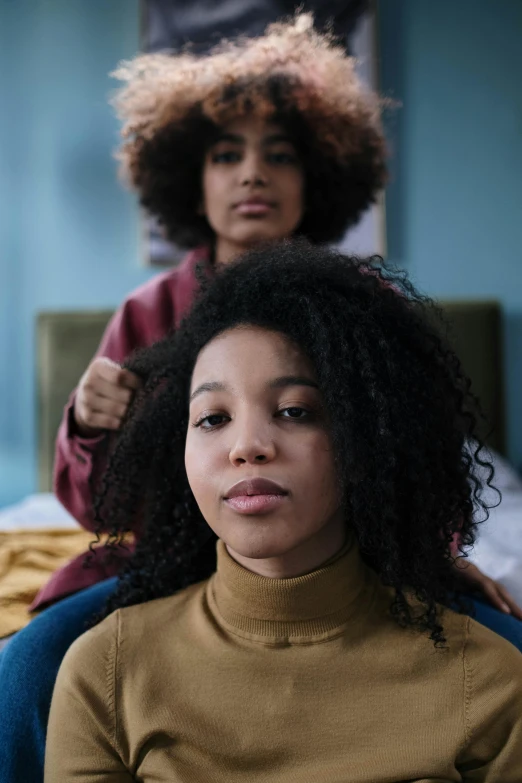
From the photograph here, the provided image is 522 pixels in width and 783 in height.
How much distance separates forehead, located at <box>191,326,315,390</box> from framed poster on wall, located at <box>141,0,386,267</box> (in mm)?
1892

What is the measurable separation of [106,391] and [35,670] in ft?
1.19

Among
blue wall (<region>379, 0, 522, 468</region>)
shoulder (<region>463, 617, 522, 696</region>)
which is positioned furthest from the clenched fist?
blue wall (<region>379, 0, 522, 468</region>)

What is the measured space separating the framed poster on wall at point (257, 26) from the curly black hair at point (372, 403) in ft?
5.88

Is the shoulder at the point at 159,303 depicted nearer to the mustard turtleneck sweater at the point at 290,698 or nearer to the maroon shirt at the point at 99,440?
the maroon shirt at the point at 99,440

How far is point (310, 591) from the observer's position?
32.5 inches

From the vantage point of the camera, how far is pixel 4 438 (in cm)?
293

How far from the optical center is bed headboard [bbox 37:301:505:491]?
2.75m

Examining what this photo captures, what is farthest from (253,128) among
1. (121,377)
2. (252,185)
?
(121,377)

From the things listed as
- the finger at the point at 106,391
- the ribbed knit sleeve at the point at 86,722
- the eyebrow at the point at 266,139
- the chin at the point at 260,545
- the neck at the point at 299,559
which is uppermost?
the eyebrow at the point at 266,139

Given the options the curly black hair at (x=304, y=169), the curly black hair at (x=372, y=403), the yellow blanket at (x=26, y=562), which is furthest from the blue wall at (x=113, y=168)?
the curly black hair at (x=372, y=403)

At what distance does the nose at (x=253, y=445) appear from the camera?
77 cm

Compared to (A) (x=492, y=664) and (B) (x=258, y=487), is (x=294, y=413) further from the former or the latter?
(A) (x=492, y=664)

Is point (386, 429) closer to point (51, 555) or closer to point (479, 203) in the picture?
point (51, 555)

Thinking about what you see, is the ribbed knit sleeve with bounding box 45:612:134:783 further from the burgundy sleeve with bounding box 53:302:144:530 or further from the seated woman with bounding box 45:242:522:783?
the burgundy sleeve with bounding box 53:302:144:530
